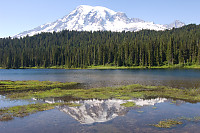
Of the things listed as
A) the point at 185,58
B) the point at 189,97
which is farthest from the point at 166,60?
the point at 189,97

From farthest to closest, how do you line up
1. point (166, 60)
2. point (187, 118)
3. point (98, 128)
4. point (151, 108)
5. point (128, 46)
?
point (128, 46), point (166, 60), point (151, 108), point (187, 118), point (98, 128)

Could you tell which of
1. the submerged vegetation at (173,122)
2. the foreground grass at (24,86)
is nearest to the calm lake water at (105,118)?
the submerged vegetation at (173,122)

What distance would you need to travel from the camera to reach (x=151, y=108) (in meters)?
27.0

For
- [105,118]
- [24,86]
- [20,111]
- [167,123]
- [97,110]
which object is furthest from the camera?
[24,86]

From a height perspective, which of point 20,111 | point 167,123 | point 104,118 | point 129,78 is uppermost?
point 129,78

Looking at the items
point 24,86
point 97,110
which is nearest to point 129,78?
point 24,86

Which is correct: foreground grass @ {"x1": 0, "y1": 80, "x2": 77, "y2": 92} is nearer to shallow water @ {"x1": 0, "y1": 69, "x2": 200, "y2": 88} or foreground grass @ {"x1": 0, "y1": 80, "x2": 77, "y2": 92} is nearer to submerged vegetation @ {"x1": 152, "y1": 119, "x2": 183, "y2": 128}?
shallow water @ {"x1": 0, "y1": 69, "x2": 200, "y2": 88}

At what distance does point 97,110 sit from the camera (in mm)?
26406

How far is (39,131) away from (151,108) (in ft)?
52.2

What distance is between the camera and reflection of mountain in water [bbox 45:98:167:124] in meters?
22.8

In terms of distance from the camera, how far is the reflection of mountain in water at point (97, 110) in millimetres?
22819

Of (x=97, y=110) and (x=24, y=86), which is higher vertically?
(x=24, y=86)

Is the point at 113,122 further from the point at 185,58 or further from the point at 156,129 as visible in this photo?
the point at 185,58

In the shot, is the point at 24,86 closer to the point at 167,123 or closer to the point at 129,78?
the point at 129,78
